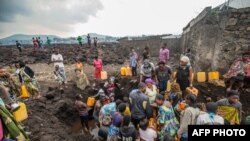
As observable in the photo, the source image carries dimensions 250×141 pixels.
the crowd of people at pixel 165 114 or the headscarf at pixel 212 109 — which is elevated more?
the headscarf at pixel 212 109

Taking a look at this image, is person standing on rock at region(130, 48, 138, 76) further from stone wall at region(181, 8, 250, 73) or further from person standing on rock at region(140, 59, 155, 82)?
person standing on rock at region(140, 59, 155, 82)

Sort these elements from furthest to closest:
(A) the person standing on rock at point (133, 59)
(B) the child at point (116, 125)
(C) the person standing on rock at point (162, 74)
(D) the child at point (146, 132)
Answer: (A) the person standing on rock at point (133, 59) → (C) the person standing on rock at point (162, 74) → (B) the child at point (116, 125) → (D) the child at point (146, 132)

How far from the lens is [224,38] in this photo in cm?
1086

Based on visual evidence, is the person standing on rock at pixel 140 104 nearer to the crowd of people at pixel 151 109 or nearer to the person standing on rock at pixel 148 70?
the crowd of people at pixel 151 109

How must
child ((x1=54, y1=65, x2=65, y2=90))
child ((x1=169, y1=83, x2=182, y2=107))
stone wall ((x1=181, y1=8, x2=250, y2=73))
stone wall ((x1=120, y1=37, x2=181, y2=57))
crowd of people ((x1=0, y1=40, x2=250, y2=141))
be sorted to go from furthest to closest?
stone wall ((x1=120, y1=37, x2=181, y2=57)) → child ((x1=54, y1=65, x2=65, y2=90)) → stone wall ((x1=181, y1=8, x2=250, y2=73)) → child ((x1=169, y1=83, x2=182, y2=107)) → crowd of people ((x1=0, y1=40, x2=250, y2=141))

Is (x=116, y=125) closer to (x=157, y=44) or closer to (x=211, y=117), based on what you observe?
(x=211, y=117)

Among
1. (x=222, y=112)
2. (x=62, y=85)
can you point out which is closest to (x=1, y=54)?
(x=62, y=85)

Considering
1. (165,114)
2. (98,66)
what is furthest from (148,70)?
(98,66)

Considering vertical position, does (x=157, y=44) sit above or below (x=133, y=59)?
above

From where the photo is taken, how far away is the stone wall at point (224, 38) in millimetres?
10492

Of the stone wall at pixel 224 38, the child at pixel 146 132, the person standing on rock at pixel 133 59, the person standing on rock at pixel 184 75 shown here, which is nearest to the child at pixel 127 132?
the child at pixel 146 132

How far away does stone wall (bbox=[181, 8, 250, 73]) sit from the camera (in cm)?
1049

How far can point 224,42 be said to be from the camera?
10883 mm

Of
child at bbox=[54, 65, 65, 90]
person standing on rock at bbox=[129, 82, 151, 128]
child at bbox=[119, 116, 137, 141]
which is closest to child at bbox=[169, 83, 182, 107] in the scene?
person standing on rock at bbox=[129, 82, 151, 128]
